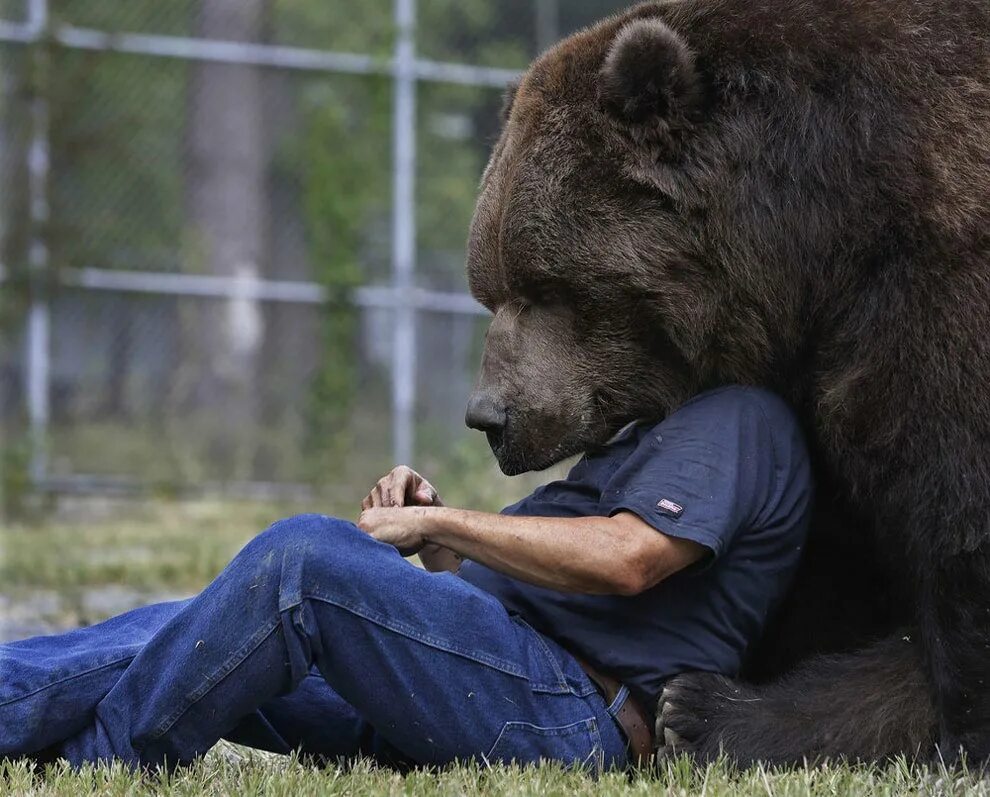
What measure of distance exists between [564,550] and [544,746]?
518 millimetres

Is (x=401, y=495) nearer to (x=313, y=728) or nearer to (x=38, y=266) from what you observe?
(x=313, y=728)

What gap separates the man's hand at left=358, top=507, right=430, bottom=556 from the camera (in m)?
3.76

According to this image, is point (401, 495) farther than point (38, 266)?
No

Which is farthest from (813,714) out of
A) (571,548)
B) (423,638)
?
(423,638)

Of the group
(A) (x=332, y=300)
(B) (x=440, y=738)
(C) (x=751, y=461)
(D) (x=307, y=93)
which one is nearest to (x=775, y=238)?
(C) (x=751, y=461)

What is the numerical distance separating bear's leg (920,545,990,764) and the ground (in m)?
0.12

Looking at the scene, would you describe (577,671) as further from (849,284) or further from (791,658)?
(849,284)

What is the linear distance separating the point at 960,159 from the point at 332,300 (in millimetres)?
8267

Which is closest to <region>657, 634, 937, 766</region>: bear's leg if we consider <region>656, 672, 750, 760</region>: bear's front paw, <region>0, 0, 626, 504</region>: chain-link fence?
<region>656, 672, 750, 760</region>: bear's front paw

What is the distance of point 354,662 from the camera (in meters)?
3.64

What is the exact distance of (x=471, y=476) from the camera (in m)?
10.6

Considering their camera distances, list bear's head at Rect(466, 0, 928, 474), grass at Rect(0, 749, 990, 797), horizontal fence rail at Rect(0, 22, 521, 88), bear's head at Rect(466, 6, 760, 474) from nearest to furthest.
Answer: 1. grass at Rect(0, 749, 990, 797)
2. bear's head at Rect(466, 0, 928, 474)
3. bear's head at Rect(466, 6, 760, 474)
4. horizontal fence rail at Rect(0, 22, 521, 88)

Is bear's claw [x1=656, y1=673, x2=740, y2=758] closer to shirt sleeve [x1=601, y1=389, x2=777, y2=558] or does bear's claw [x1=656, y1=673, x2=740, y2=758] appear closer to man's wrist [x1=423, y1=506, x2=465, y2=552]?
shirt sleeve [x1=601, y1=389, x2=777, y2=558]

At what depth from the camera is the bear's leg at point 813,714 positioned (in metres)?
3.82
